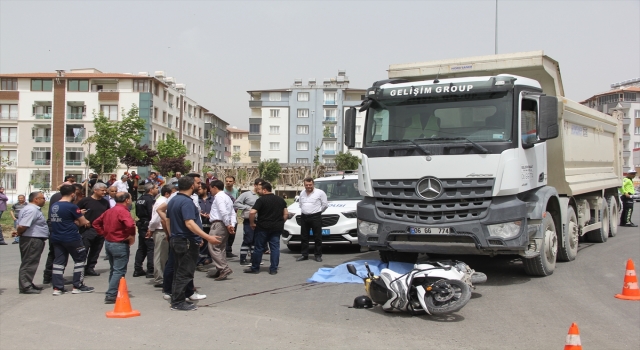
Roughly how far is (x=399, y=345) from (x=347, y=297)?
2491 mm

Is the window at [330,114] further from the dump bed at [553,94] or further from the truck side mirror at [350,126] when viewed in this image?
the truck side mirror at [350,126]

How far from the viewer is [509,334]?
21.5ft

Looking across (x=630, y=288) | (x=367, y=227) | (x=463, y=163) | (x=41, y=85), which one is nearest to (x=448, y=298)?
(x=463, y=163)

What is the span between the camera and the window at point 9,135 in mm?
71250

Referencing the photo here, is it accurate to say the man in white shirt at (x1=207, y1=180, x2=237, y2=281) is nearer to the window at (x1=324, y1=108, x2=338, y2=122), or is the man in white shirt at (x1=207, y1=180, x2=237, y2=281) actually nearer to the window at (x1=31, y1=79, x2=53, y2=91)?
the window at (x1=31, y1=79, x2=53, y2=91)

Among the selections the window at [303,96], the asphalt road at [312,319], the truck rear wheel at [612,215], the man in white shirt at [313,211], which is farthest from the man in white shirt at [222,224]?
the window at [303,96]

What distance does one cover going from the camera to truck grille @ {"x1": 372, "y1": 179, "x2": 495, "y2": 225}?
8.80m

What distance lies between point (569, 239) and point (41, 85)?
71.1 meters

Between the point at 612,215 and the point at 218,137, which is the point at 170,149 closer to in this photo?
the point at 218,137

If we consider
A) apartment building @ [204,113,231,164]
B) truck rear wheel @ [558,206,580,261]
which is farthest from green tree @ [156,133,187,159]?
truck rear wheel @ [558,206,580,261]

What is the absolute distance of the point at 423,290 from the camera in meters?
7.26

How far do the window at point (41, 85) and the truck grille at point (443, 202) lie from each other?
7029 cm

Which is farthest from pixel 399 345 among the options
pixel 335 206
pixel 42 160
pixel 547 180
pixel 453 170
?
pixel 42 160

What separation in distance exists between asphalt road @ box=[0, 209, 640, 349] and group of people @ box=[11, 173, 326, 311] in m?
0.33
